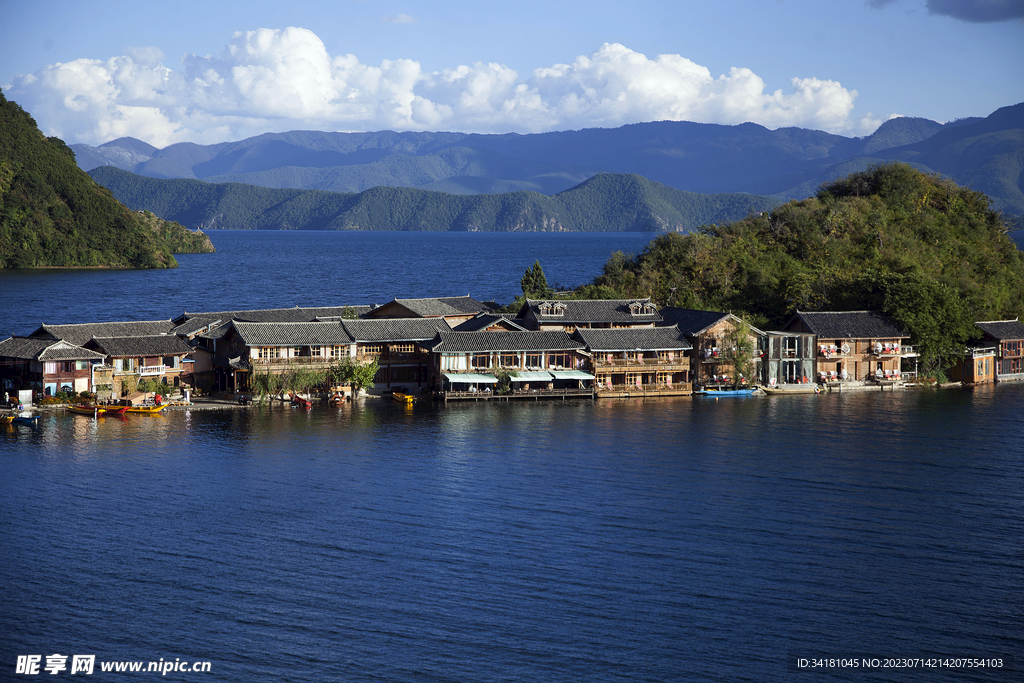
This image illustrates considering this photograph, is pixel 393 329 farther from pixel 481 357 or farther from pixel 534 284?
pixel 534 284

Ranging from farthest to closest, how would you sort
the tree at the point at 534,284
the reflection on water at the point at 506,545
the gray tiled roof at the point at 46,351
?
1. the tree at the point at 534,284
2. the gray tiled roof at the point at 46,351
3. the reflection on water at the point at 506,545

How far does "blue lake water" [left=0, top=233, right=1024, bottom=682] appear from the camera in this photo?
94.7ft

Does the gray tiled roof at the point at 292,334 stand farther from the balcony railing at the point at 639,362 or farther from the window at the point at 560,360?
the balcony railing at the point at 639,362

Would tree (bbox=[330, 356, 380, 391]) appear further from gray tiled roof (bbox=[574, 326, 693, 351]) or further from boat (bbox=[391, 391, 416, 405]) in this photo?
gray tiled roof (bbox=[574, 326, 693, 351])

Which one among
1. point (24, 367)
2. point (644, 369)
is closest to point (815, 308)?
point (644, 369)

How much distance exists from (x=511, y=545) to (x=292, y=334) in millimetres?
35995

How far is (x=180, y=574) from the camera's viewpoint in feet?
112

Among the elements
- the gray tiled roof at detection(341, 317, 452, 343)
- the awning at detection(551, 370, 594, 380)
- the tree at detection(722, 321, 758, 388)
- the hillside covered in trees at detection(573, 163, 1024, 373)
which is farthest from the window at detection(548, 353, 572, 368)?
the hillside covered in trees at detection(573, 163, 1024, 373)

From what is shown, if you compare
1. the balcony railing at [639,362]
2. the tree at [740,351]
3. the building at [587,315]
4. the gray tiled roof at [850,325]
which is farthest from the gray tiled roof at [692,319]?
the gray tiled roof at [850,325]

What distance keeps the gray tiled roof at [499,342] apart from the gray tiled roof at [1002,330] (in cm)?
3655

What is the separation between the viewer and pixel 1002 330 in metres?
80.8

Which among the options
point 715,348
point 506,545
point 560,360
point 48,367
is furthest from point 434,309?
point 506,545

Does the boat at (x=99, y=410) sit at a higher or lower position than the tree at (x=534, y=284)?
lower

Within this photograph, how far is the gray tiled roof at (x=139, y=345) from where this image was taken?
65562 millimetres
